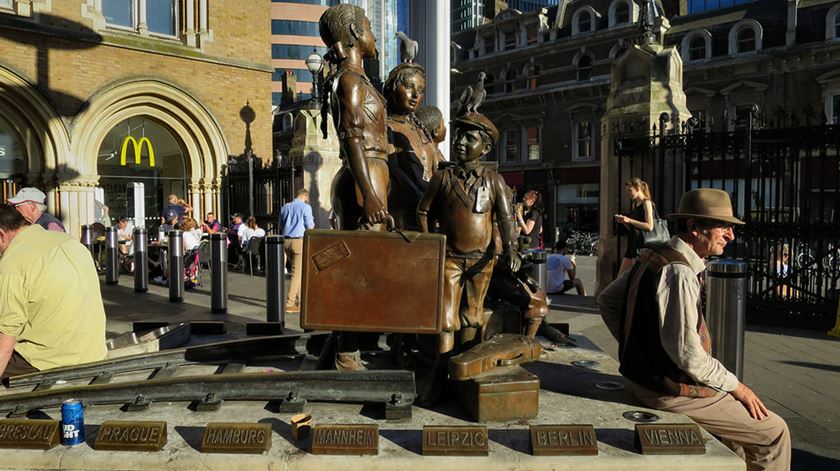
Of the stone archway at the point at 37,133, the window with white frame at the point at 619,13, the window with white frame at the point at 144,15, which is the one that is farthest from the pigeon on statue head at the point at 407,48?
the window with white frame at the point at 619,13

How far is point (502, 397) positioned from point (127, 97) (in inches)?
595

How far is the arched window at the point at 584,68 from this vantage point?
102 feet

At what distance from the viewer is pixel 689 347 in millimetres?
2756

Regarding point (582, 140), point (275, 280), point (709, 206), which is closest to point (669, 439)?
point (709, 206)

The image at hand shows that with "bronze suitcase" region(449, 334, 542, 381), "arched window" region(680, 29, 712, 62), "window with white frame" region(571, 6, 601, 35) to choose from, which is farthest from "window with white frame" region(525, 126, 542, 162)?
"bronze suitcase" region(449, 334, 542, 381)

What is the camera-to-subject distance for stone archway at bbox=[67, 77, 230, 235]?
14375mm

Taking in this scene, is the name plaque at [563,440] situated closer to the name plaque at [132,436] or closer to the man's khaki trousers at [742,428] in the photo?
the man's khaki trousers at [742,428]

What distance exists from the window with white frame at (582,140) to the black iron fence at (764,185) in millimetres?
22178

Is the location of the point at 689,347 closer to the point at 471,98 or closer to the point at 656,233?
the point at 471,98

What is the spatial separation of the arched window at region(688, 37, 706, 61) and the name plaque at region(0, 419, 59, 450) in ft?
97.9

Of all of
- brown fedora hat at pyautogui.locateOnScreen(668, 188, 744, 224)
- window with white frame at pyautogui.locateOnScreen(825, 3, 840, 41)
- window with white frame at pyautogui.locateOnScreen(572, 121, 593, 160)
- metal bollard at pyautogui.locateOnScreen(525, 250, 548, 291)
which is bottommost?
metal bollard at pyautogui.locateOnScreen(525, 250, 548, 291)

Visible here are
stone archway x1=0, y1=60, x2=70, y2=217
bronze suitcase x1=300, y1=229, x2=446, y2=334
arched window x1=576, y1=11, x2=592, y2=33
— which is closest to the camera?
bronze suitcase x1=300, y1=229, x2=446, y2=334

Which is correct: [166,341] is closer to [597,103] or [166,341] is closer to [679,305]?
[679,305]

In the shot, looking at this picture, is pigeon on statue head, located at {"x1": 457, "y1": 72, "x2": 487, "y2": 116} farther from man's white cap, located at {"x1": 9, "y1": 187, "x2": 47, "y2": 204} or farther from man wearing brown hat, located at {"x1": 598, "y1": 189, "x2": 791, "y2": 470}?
man's white cap, located at {"x1": 9, "y1": 187, "x2": 47, "y2": 204}
